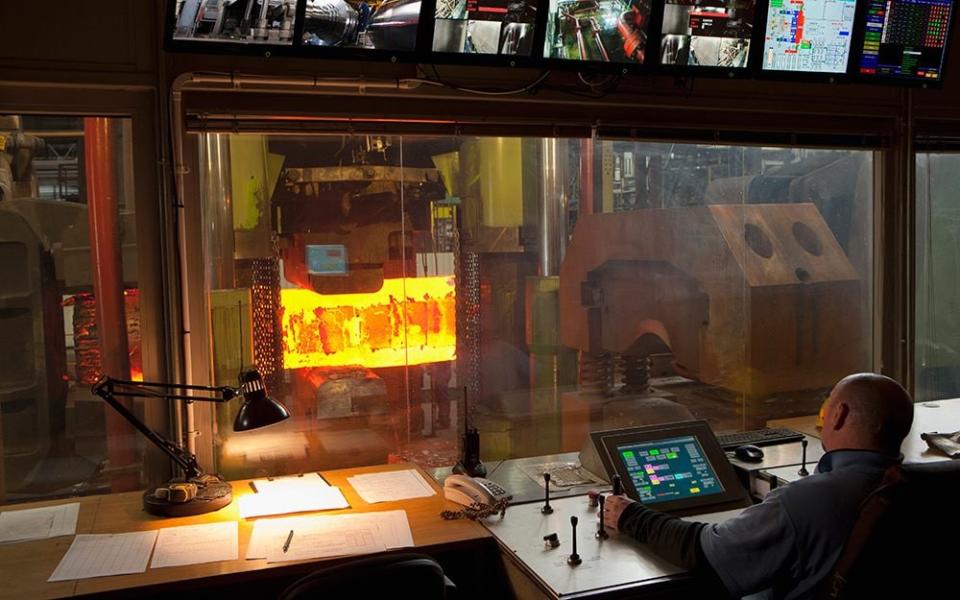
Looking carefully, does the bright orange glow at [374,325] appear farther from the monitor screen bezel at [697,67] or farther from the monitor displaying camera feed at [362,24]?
the monitor screen bezel at [697,67]

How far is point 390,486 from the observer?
2.88 meters

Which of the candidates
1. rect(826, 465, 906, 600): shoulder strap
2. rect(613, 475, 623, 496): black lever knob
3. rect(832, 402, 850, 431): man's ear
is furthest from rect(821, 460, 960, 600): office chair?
rect(613, 475, 623, 496): black lever knob

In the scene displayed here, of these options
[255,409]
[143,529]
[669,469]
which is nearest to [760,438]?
[669,469]

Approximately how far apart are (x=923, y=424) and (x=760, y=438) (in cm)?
76

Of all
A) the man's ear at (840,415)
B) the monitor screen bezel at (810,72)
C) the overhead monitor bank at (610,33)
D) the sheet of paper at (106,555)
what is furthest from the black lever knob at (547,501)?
the monitor screen bezel at (810,72)

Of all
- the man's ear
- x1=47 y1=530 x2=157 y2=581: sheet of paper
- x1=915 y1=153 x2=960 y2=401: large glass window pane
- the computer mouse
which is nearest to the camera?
the man's ear

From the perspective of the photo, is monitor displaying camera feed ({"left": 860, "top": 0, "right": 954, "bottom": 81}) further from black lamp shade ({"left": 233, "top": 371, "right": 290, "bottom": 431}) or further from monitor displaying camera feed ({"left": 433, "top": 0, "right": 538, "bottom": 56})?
black lamp shade ({"left": 233, "top": 371, "right": 290, "bottom": 431})

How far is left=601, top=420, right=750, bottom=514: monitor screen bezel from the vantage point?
8.60 ft

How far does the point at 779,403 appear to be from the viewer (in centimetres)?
388

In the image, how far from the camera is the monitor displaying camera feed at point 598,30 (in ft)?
9.56

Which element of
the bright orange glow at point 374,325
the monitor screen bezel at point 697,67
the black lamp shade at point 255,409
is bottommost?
the black lamp shade at point 255,409

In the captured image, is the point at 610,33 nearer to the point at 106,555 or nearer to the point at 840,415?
the point at 840,415

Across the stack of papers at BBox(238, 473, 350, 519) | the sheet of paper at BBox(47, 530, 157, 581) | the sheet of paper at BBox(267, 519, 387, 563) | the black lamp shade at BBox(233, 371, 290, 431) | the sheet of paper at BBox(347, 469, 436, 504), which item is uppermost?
the black lamp shade at BBox(233, 371, 290, 431)

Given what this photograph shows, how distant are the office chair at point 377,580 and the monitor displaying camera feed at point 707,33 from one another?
6.55ft
